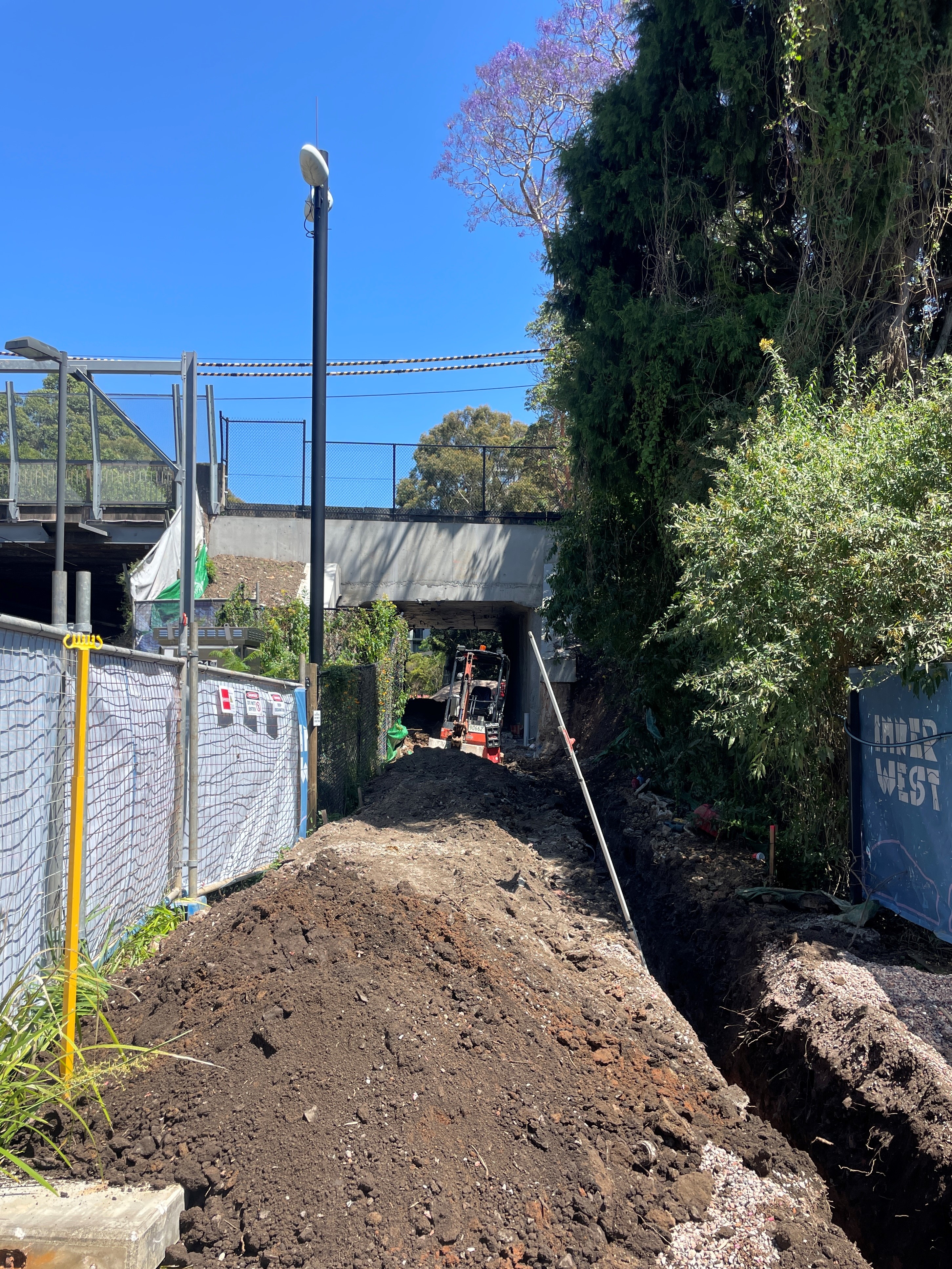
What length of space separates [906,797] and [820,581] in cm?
156

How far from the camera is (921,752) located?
561cm

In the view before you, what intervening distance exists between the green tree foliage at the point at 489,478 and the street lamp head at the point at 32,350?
11.2 m

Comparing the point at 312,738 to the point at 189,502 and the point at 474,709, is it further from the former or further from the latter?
the point at 474,709

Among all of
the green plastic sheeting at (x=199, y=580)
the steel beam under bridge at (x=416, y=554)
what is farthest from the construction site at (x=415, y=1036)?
the steel beam under bridge at (x=416, y=554)

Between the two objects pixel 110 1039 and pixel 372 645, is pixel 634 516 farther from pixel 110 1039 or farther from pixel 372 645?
pixel 110 1039

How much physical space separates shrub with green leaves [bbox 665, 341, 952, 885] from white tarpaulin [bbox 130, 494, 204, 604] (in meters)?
9.26

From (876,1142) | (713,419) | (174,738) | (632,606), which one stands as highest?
(713,419)

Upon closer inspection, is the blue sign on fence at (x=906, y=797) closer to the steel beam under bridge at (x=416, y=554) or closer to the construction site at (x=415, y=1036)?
the construction site at (x=415, y=1036)

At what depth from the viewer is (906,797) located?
5.81 meters

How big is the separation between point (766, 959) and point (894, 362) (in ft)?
21.0

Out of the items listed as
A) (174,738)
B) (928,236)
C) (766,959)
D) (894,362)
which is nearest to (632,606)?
(894,362)

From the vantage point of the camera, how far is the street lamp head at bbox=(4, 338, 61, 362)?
8.29 m

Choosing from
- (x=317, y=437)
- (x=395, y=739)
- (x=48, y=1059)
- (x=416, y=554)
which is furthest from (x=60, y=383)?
(x=395, y=739)

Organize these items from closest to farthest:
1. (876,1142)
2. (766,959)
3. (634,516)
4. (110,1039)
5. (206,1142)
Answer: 1. (206,1142)
2. (110,1039)
3. (876,1142)
4. (766,959)
5. (634,516)
